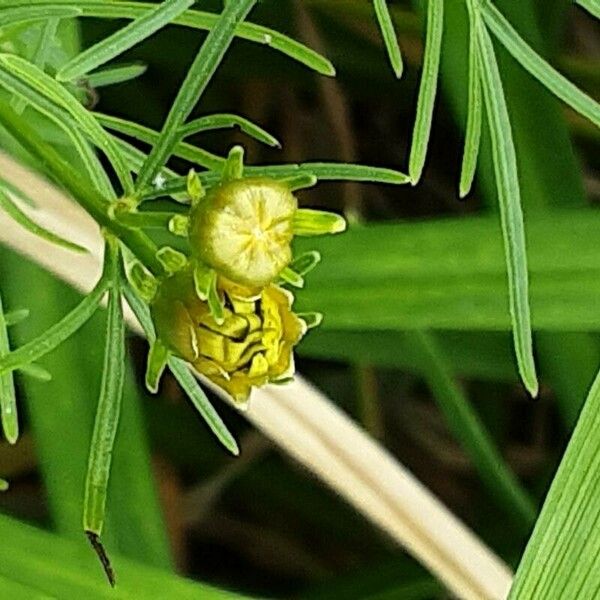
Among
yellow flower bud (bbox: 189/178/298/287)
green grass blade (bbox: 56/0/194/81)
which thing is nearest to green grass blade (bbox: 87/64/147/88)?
green grass blade (bbox: 56/0/194/81)

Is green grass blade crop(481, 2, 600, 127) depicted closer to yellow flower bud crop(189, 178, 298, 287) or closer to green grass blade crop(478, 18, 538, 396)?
green grass blade crop(478, 18, 538, 396)

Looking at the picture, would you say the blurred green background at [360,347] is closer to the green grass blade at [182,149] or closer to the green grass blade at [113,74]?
the green grass blade at [113,74]

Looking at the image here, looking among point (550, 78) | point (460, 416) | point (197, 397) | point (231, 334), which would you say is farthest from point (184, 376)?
point (460, 416)

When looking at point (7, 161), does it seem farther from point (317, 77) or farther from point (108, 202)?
point (317, 77)

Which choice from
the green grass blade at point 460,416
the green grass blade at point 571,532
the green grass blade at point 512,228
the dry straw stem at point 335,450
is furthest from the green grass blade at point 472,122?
the green grass blade at point 460,416

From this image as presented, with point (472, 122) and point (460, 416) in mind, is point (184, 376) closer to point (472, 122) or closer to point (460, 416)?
point (472, 122)
